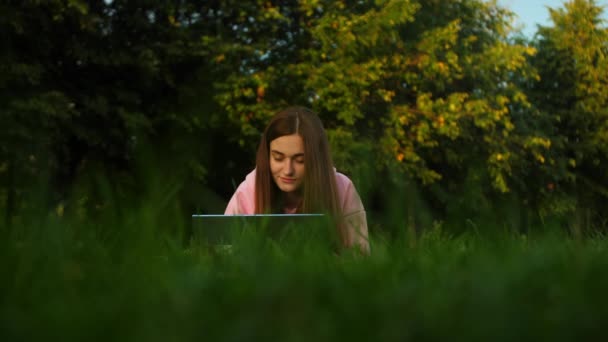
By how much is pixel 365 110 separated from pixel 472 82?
461cm

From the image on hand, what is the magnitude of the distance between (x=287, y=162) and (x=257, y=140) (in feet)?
52.6

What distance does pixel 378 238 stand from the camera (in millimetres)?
2293

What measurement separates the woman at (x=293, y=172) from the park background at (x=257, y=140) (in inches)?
20.7

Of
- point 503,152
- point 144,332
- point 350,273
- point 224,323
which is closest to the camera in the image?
point 144,332

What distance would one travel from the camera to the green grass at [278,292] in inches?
38.1

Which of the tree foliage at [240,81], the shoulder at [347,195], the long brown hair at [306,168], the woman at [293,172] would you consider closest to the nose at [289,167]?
the woman at [293,172]

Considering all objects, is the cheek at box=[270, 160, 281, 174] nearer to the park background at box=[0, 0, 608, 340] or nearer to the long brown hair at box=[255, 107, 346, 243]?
the long brown hair at box=[255, 107, 346, 243]

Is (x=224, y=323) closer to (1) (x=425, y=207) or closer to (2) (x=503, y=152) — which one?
(1) (x=425, y=207)

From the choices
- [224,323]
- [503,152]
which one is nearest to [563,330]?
[224,323]

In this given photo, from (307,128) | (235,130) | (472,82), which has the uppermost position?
(472,82)

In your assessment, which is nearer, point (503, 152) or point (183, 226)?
point (183, 226)

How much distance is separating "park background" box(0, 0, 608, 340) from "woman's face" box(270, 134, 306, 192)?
0.57m

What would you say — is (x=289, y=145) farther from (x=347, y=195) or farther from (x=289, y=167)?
(x=347, y=195)

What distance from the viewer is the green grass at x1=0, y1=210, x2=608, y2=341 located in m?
0.97
